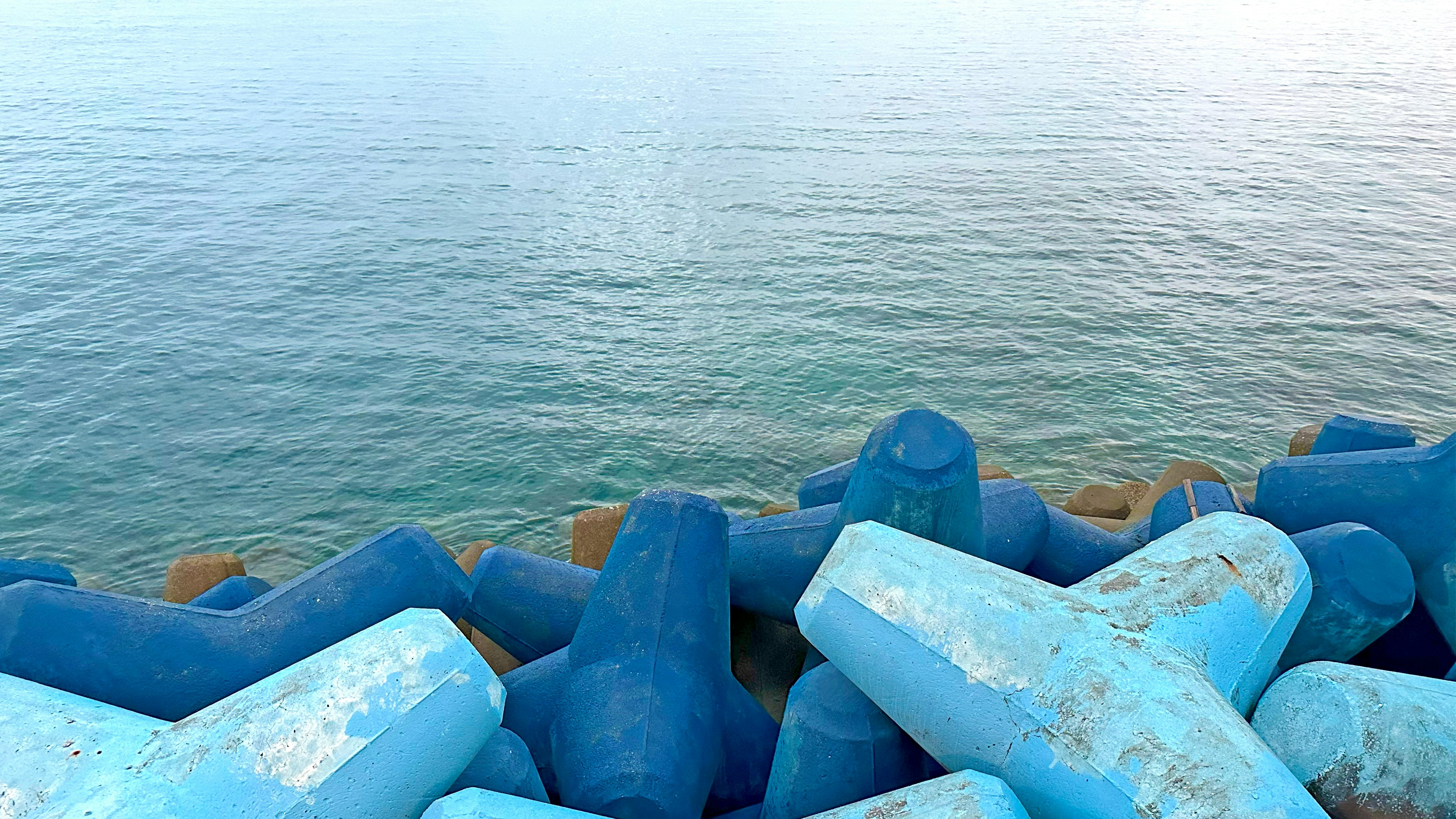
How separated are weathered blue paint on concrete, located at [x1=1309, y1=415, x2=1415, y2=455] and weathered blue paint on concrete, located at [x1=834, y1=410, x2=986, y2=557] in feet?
7.15

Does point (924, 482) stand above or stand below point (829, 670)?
above

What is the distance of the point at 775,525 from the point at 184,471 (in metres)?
7.48

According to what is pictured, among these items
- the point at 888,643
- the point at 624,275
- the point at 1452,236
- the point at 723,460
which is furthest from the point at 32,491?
the point at 1452,236

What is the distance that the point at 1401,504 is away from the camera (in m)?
4.00

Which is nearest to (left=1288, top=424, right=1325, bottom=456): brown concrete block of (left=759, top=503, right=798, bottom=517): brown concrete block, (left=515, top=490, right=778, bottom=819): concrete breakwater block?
(left=759, top=503, right=798, bottom=517): brown concrete block

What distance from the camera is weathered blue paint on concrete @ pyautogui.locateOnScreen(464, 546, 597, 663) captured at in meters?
4.32

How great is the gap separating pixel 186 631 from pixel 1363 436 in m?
5.06

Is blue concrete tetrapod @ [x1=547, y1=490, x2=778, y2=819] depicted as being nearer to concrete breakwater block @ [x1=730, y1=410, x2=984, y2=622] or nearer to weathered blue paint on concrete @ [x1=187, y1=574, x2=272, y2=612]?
concrete breakwater block @ [x1=730, y1=410, x2=984, y2=622]

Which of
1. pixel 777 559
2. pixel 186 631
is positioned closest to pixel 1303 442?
pixel 777 559

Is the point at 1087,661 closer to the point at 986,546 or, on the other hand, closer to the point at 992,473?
the point at 986,546

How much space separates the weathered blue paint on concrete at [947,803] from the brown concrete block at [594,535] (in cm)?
363

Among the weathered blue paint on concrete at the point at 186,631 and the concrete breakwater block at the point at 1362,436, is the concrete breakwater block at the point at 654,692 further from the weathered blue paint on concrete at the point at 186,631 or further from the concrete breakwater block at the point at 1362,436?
the concrete breakwater block at the point at 1362,436

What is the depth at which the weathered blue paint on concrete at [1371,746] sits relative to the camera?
271 cm

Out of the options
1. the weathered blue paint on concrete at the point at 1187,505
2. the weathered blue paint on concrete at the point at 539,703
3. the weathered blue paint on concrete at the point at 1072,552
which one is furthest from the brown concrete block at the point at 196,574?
the weathered blue paint on concrete at the point at 1187,505
